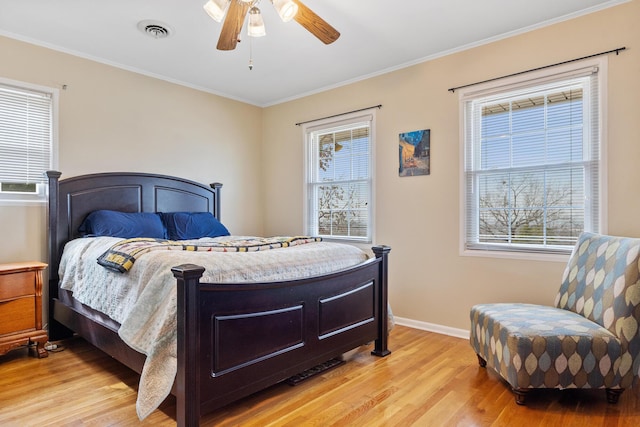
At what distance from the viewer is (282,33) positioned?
304 centimetres

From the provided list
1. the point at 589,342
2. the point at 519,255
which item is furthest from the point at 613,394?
the point at 519,255

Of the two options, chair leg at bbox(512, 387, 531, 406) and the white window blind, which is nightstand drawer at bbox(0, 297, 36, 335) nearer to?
the white window blind

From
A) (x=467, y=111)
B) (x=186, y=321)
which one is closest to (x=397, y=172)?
(x=467, y=111)

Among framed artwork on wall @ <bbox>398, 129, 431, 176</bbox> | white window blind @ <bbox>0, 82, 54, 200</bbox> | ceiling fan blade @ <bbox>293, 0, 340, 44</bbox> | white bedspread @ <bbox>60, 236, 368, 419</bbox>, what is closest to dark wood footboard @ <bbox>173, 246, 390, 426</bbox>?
white bedspread @ <bbox>60, 236, 368, 419</bbox>

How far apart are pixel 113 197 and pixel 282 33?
6.93 feet

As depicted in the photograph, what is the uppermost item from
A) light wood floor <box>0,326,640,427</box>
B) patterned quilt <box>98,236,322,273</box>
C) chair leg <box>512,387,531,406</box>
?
patterned quilt <box>98,236,322,273</box>

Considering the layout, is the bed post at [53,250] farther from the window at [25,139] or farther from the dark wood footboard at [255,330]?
the dark wood footboard at [255,330]

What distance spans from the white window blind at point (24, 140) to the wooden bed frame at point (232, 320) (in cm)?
23

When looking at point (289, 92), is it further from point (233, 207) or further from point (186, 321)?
point (186, 321)

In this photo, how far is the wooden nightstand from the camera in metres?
2.67

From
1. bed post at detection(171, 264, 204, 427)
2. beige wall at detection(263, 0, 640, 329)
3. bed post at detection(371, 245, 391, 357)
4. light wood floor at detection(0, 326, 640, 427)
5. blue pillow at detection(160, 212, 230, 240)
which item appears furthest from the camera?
blue pillow at detection(160, 212, 230, 240)

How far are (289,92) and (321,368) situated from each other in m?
3.16

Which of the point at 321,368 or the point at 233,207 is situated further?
the point at 233,207

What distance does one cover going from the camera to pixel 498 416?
6.51 ft
